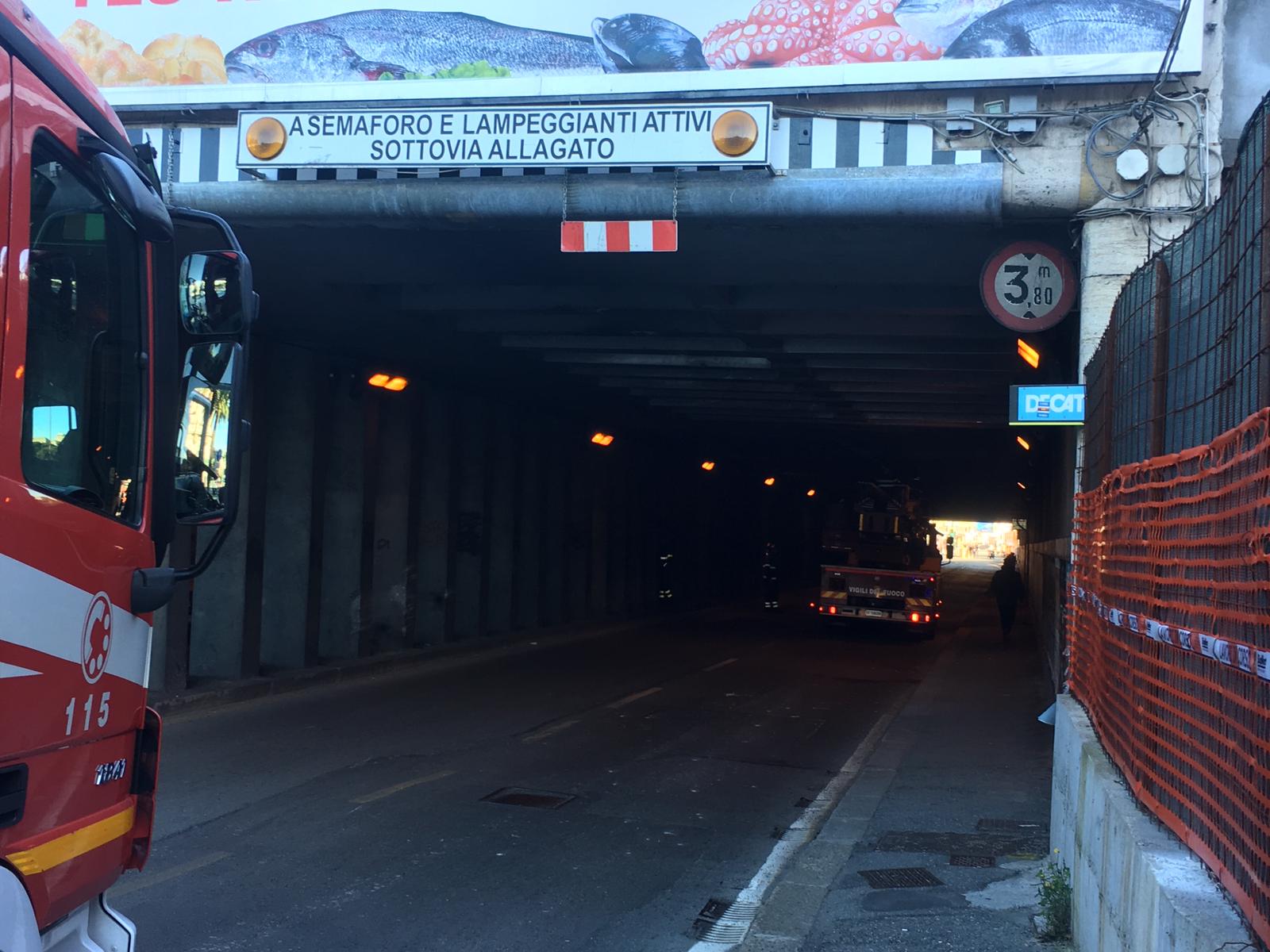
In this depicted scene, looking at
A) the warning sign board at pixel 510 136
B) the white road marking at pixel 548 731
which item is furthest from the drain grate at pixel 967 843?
the warning sign board at pixel 510 136

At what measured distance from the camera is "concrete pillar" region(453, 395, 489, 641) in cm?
2072

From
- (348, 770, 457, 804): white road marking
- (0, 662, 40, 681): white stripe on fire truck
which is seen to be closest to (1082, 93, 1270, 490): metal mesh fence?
(0, 662, 40, 681): white stripe on fire truck

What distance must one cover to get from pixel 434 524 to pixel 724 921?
13.8 meters

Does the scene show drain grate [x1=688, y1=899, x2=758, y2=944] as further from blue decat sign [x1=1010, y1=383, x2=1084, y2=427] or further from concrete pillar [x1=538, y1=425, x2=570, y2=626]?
concrete pillar [x1=538, y1=425, x2=570, y2=626]

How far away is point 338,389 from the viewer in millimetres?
17234

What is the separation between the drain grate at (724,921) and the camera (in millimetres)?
6258

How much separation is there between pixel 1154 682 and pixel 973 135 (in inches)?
249

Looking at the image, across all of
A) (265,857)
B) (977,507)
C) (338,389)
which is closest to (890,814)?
(265,857)

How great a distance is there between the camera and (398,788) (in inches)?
373

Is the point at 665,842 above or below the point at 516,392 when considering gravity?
below

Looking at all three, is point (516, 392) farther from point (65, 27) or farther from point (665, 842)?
point (665, 842)

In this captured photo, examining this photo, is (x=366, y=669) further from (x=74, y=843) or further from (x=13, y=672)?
(x=13, y=672)

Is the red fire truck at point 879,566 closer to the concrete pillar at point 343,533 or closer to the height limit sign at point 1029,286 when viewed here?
the concrete pillar at point 343,533

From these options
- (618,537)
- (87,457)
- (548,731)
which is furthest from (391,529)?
(87,457)
